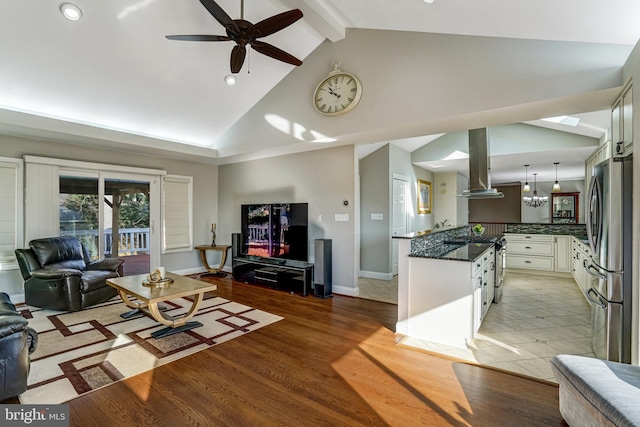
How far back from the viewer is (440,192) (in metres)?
8.24

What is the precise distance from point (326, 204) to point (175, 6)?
3201 mm

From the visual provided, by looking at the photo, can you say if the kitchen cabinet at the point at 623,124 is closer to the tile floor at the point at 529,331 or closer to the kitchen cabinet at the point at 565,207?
the tile floor at the point at 529,331

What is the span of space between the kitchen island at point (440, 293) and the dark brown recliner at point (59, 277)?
3946 mm

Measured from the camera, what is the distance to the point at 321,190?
16.4ft

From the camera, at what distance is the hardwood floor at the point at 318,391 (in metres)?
1.89

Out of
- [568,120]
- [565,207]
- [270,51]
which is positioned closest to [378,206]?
[568,120]

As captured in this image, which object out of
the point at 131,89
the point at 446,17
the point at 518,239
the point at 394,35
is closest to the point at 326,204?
the point at 394,35

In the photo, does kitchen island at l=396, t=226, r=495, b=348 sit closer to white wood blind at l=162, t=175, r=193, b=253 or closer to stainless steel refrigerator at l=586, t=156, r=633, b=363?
stainless steel refrigerator at l=586, t=156, r=633, b=363

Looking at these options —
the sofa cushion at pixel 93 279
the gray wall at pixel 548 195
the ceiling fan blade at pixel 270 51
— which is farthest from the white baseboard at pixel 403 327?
the gray wall at pixel 548 195

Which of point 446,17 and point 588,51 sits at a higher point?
point 446,17

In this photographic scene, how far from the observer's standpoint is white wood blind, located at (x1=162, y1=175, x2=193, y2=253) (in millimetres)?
5875

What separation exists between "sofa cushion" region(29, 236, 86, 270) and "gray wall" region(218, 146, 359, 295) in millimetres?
2839

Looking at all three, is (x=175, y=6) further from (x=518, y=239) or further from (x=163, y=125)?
(x=518, y=239)

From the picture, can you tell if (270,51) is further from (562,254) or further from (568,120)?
(562,254)
